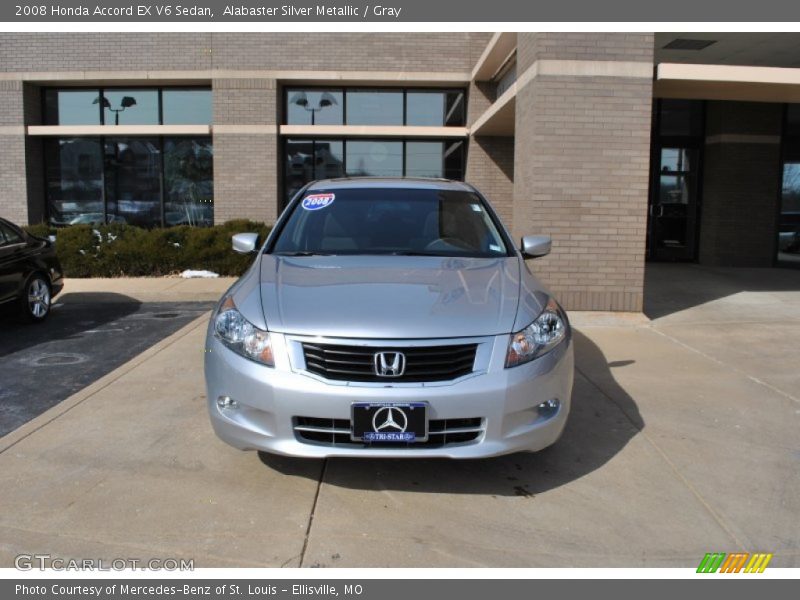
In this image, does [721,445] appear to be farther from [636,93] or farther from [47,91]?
[47,91]

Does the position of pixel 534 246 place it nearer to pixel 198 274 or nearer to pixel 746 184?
pixel 198 274

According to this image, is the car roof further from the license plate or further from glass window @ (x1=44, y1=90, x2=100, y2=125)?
glass window @ (x1=44, y1=90, x2=100, y2=125)

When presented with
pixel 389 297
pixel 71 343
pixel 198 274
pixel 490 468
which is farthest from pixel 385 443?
pixel 198 274

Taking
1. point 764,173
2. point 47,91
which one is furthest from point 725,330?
point 47,91

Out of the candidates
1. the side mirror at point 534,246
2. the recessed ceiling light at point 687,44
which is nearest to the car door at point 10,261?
the side mirror at point 534,246

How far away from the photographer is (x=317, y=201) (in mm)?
4969

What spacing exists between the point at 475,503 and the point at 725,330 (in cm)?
538

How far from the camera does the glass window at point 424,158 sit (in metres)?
14.7

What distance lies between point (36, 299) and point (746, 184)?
43.3ft

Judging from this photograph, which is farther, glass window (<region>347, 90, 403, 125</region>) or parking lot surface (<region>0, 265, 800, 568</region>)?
glass window (<region>347, 90, 403, 125</region>)

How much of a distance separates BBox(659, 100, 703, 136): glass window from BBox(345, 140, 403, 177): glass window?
5.84 meters

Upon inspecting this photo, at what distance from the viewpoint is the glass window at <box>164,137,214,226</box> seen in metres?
14.7

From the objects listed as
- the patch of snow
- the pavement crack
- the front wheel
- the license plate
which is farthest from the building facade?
the license plate

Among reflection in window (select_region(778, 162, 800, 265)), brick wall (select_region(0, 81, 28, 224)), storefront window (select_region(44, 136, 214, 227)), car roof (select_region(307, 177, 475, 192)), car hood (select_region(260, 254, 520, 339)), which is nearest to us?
car hood (select_region(260, 254, 520, 339))
